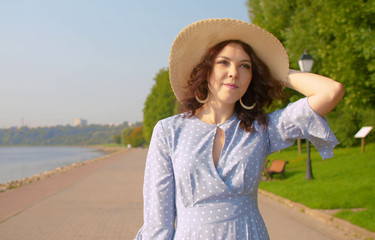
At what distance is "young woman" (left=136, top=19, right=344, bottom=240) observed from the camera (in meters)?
Result: 1.88

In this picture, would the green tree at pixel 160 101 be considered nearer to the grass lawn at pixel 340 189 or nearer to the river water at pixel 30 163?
the river water at pixel 30 163

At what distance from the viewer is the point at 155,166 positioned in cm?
193

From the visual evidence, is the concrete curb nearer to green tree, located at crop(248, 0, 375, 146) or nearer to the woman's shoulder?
the woman's shoulder

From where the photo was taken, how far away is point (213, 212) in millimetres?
1870

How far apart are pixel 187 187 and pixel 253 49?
834 mm

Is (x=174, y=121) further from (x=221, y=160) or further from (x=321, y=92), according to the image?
(x=321, y=92)

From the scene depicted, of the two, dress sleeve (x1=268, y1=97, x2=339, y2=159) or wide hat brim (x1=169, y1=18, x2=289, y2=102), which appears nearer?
dress sleeve (x1=268, y1=97, x2=339, y2=159)

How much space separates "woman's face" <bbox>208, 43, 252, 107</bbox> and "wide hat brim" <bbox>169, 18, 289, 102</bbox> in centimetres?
8

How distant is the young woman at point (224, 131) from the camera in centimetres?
188

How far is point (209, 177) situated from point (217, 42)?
0.74 m

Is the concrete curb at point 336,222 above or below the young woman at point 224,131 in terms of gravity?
below

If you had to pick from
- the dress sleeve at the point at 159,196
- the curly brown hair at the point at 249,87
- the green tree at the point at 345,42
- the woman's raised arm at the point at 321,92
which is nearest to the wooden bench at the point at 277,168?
the green tree at the point at 345,42

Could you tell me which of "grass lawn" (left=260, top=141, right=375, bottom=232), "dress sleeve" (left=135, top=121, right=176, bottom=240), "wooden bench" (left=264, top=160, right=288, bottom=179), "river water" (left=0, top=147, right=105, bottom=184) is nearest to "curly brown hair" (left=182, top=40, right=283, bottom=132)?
"dress sleeve" (left=135, top=121, right=176, bottom=240)

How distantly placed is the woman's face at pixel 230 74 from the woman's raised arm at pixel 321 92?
→ 29 centimetres
